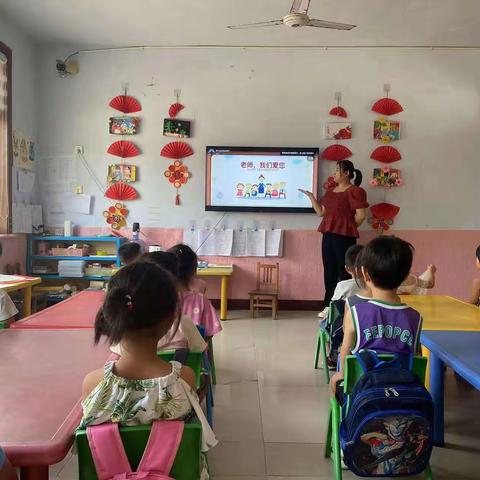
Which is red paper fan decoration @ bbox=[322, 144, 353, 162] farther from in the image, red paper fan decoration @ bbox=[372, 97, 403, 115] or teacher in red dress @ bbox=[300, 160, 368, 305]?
red paper fan decoration @ bbox=[372, 97, 403, 115]

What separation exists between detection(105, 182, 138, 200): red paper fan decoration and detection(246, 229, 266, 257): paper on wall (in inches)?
53.4

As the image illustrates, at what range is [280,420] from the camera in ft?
8.36

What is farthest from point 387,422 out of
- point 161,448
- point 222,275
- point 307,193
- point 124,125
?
point 124,125

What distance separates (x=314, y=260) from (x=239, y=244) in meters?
0.85

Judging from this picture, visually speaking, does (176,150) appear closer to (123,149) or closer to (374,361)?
(123,149)

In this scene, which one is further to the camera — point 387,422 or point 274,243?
point 274,243

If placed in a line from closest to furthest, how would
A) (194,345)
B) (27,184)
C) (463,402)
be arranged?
(194,345), (463,402), (27,184)

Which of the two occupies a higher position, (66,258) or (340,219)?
(340,219)

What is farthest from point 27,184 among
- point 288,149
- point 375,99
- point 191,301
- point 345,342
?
point 345,342

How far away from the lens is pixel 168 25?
4680 mm

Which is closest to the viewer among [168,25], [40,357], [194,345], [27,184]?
[40,357]

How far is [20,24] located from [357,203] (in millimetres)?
3786

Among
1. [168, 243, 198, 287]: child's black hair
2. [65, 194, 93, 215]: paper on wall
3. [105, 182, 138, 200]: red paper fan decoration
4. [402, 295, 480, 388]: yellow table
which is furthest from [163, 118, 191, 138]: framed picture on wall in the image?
[402, 295, 480, 388]: yellow table

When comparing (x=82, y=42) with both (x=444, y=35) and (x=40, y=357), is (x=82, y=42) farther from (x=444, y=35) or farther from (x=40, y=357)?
(x=40, y=357)
